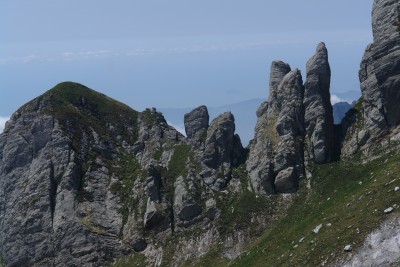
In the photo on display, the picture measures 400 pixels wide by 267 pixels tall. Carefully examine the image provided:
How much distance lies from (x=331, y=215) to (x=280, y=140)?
31502 millimetres

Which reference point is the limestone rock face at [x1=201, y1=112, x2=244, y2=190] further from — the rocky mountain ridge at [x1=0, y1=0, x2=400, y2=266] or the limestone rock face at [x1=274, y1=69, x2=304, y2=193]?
the limestone rock face at [x1=274, y1=69, x2=304, y2=193]

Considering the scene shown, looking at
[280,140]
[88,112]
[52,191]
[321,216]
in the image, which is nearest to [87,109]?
[88,112]

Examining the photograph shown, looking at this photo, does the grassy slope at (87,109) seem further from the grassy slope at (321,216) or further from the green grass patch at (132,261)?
the grassy slope at (321,216)

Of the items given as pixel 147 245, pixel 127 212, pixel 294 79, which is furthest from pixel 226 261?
pixel 294 79

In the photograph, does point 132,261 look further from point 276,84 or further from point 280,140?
point 276,84

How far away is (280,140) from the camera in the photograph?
98438mm

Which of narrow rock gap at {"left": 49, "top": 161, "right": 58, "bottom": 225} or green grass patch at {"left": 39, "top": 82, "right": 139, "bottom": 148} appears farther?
green grass patch at {"left": 39, "top": 82, "right": 139, "bottom": 148}

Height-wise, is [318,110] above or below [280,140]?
above

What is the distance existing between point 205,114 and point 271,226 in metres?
38.3

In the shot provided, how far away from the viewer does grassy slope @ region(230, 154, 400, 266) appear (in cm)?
5938

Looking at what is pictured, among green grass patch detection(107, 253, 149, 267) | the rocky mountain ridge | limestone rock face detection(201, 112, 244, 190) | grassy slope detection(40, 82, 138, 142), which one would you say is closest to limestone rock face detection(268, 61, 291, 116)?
the rocky mountain ridge

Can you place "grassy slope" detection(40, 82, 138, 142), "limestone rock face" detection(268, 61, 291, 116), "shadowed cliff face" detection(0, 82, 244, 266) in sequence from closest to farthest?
1. "shadowed cliff face" detection(0, 82, 244, 266)
2. "limestone rock face" detection(268, 61, 291, 116)
3. "grassy slope" detection(40, 82, 138, 142)

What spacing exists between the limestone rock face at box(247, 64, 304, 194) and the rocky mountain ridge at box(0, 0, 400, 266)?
0.75 feet

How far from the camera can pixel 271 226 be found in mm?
85938
